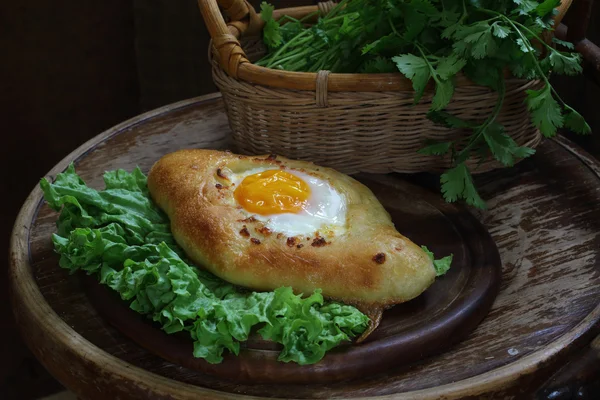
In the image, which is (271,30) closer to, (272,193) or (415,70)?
(415,70)

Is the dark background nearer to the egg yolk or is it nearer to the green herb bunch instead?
the green herb bunch

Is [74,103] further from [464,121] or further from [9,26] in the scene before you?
[464,121]

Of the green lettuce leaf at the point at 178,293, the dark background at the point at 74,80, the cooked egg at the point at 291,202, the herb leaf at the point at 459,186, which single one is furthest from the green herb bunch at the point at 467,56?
the dark background at the point at 74,80

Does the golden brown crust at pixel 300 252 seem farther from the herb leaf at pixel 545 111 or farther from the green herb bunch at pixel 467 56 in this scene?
the herb leaf at pixel 545 111

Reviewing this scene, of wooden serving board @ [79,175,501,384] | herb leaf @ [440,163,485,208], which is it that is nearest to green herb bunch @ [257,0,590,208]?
herb leaf @ [440,163,485,208]

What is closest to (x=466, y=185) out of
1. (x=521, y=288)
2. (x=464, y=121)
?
(x=464, y=121)

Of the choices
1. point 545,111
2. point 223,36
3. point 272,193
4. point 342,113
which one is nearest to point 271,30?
point 223,36
